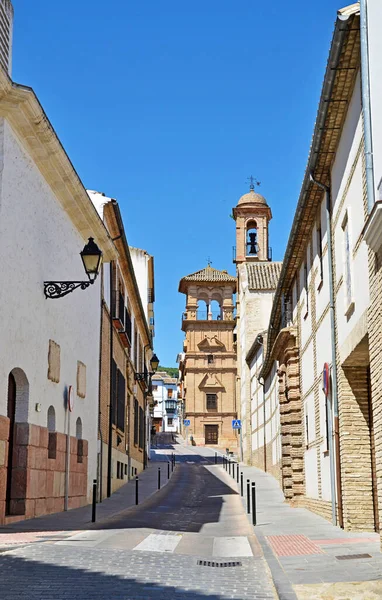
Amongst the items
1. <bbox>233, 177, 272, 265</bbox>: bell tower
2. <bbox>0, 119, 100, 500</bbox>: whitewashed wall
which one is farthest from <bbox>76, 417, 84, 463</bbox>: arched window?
<bbox>233, 177, 272, 265</bbox>: bell tower

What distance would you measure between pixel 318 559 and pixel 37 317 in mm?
7400

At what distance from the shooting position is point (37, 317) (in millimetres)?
15289

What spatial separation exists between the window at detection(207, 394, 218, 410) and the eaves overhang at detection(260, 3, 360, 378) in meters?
62.7

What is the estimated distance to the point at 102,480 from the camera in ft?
79.0

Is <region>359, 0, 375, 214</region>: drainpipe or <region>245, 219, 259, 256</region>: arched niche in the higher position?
<region>245, 219, 259, 256</region>: arched niche

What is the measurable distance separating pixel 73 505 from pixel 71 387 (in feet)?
9.20

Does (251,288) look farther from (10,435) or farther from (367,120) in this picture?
(367,120)

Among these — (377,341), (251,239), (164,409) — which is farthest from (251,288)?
(164,409)

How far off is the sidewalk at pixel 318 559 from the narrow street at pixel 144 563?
25 centimetres

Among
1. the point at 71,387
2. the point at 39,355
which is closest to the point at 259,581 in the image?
the point at 39,355

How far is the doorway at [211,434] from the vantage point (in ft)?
269

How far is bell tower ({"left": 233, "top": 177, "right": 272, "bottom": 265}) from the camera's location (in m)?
63.5

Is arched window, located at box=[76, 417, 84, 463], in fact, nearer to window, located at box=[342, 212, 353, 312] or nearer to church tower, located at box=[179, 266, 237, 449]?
window, located at box=[342, 212, 353, 312]

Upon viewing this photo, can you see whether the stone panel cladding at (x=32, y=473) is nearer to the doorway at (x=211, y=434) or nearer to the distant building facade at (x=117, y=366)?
the distant building facade at (x=117, y=366)
